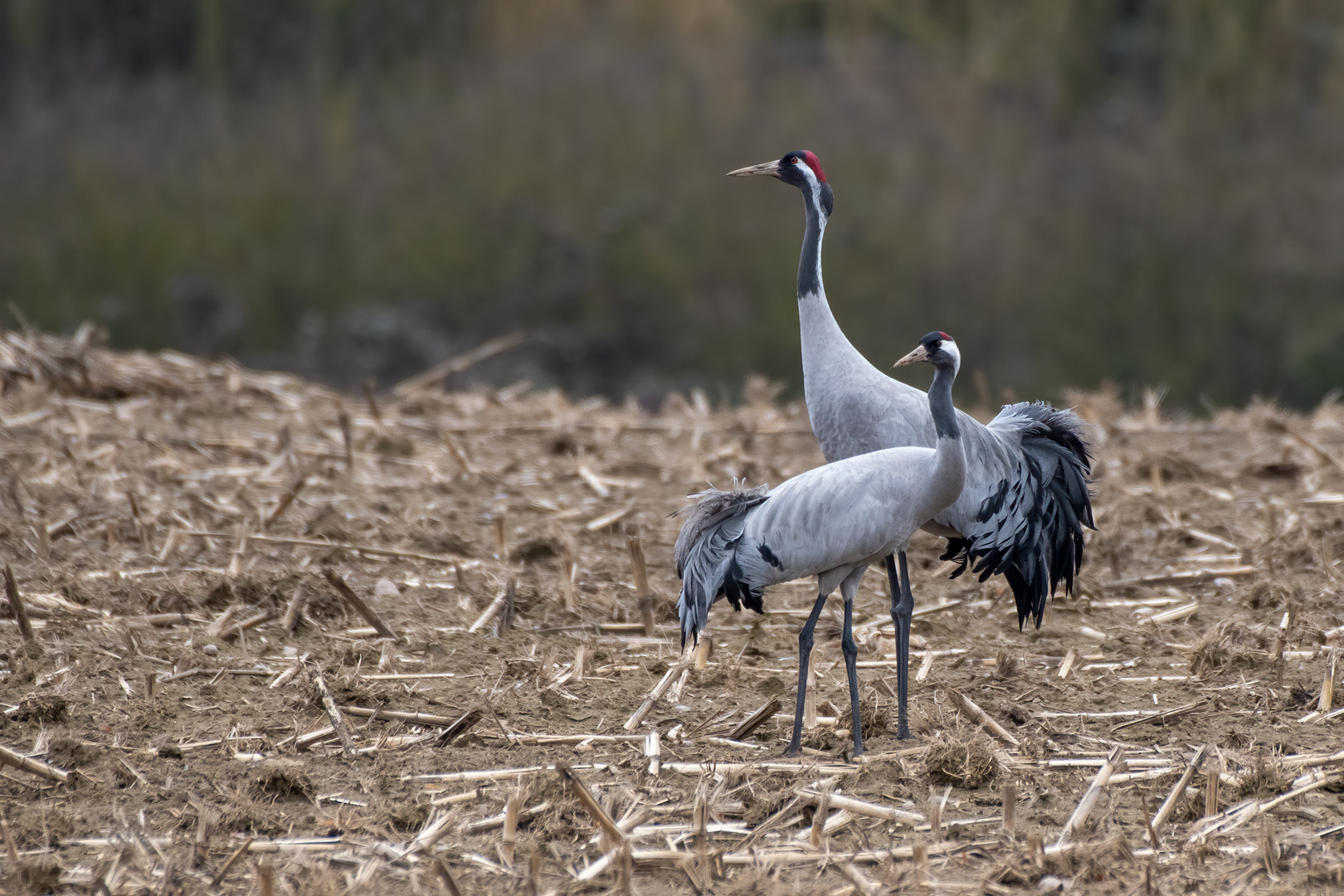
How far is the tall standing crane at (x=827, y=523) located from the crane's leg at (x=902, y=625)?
2cm

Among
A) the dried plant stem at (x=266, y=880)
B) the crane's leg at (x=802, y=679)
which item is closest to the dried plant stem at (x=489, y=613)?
the crane's leg at (x=802, y=679)

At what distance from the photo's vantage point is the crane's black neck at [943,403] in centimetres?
366

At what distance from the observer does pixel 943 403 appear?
3727 millimetres

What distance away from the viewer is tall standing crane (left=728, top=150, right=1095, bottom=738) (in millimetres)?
4223

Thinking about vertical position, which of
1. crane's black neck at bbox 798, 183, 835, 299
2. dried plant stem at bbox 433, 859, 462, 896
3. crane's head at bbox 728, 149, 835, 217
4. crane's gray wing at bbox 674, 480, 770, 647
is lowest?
dried plant stem at bbox 433, 859, 462, 896

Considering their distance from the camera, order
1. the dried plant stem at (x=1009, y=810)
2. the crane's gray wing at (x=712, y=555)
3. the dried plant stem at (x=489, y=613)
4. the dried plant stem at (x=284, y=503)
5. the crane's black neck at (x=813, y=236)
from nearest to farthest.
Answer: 1. the dried plant stem at (x=1009, y=810)
2. the crane's gray wing at (x=712, y=555)
3. the crane's black neck at (x=813, y=236)
4. the dried plant stem at (x=489, y=613)
5. the dried plant stem at (x=284, y=503)

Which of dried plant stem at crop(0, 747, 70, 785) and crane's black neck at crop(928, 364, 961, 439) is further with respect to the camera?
crane's black neck at crop(928, 364, 961, 439)

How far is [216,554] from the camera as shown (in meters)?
5.26

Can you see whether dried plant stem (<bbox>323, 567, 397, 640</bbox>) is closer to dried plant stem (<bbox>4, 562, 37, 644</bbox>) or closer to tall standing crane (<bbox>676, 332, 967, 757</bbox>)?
dried plant stem (<bbox>4, 562, 37, 644</bbox>)

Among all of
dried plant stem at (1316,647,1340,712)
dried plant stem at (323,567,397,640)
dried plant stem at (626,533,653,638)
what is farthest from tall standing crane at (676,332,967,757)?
dried plant stem at (1316,647,1340,712)

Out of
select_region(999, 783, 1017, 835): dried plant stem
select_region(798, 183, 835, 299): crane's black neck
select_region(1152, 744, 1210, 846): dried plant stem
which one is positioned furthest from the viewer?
select_region(798, 183, 835, 299): crane's black neck

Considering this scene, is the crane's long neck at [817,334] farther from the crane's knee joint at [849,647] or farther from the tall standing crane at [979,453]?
the crane's knee joint at [849,647]

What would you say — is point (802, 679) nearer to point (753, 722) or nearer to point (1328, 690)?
point (753, 722)

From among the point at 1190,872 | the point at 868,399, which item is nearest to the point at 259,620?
the point at 868,399
